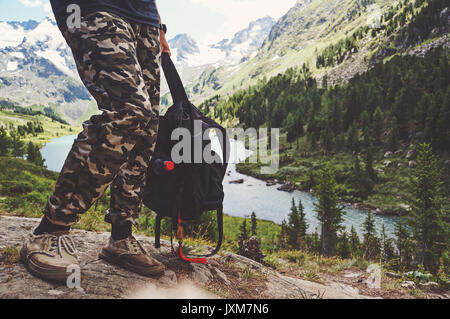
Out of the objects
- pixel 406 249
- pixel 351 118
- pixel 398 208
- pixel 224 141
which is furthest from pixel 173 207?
pixel 351 118

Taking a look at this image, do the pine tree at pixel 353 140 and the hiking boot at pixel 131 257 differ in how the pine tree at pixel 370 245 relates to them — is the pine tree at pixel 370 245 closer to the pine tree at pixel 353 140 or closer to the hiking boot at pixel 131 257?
the hiking boot at pixel 131 257

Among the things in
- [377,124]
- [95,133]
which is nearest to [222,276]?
[95,133]

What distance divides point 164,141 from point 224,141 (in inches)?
26.1

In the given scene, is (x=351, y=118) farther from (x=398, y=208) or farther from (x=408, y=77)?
(x=398, y=208)

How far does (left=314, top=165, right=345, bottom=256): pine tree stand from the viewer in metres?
33.4

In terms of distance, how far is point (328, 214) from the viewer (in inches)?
1363

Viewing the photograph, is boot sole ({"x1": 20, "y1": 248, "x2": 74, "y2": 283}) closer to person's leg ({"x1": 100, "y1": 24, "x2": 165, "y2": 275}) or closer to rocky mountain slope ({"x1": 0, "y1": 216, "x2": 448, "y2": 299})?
rocky mountain slope ({"x1": 0, "y1": 216, "x2": 448, "y2": 299})

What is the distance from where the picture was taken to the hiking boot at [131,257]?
2.50 metres

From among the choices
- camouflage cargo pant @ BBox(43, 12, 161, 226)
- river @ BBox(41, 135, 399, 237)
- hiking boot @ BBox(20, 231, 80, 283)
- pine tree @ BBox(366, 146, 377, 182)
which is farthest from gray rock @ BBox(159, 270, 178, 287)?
pine tree @ BBox(366, 146, 377, 182)

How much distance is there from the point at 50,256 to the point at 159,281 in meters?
0.94

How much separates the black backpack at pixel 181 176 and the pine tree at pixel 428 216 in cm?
3308

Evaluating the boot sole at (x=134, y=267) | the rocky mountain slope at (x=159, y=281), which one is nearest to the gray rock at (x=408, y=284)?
the rocky mountain slope at (x=159, y=281)

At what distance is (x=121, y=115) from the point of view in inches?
82.8
